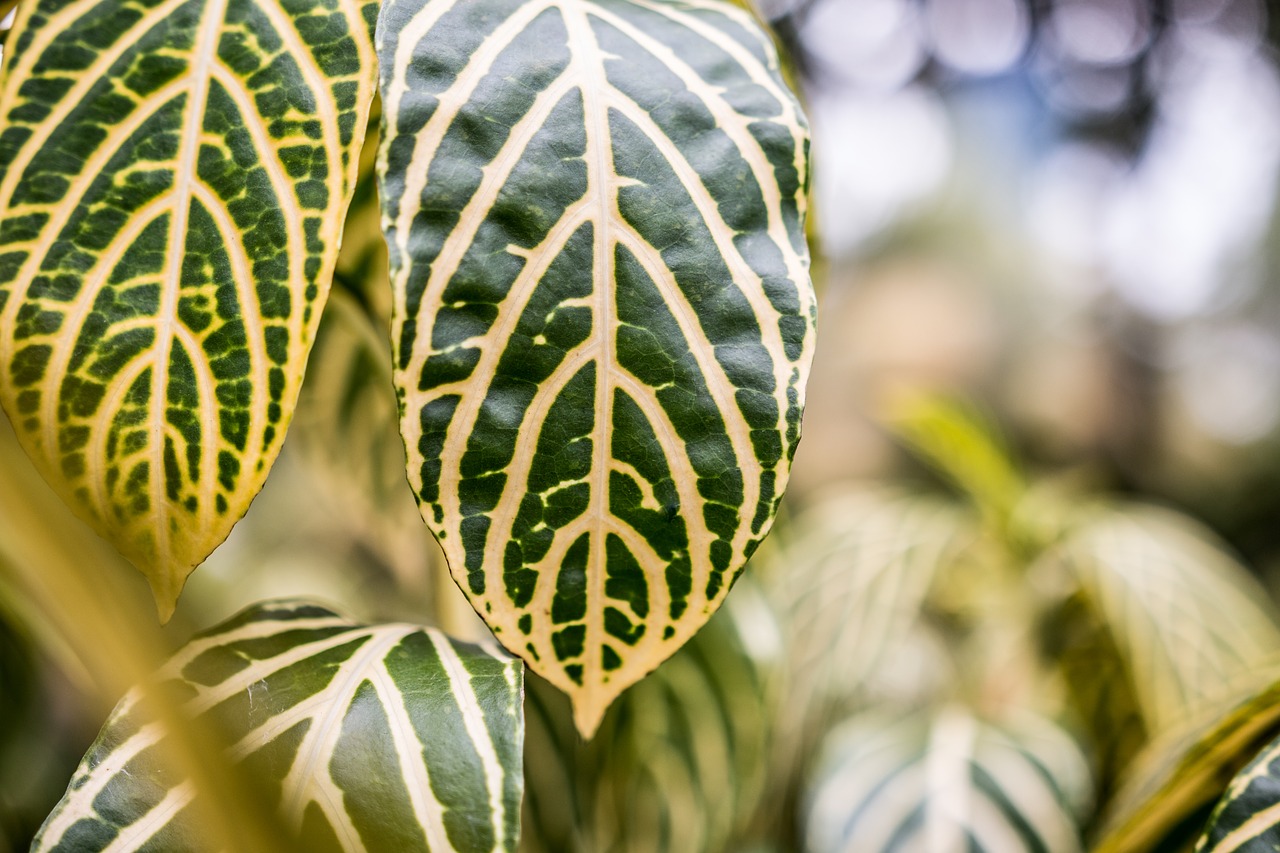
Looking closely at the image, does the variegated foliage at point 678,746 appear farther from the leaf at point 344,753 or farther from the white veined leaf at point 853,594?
the leaf at point 344,753

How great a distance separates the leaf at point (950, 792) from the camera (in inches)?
23.8

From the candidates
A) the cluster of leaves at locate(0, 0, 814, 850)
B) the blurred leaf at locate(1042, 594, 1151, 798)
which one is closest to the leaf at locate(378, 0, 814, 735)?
the cluster of leaves at locate(0, 0, 814, 850)

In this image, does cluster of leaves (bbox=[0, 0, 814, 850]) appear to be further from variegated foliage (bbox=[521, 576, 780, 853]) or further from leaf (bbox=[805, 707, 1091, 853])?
leaf (bbox=[805, 707, 1091, 853])

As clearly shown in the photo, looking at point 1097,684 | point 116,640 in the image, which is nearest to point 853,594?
point 1097,684

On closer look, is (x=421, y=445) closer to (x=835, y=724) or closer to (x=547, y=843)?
(x=547, y=843)

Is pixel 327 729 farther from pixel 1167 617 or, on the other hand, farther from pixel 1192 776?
pixel 1167 617

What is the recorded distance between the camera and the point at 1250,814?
37 cm

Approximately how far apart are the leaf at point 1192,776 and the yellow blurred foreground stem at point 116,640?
48 cm

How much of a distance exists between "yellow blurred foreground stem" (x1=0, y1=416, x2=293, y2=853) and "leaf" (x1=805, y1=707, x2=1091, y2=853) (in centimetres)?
53

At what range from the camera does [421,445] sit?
11.7 inches

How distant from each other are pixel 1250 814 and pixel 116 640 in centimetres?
46

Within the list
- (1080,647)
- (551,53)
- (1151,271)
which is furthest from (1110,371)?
(551,53)

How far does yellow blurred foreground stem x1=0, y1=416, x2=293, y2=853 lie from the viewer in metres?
0.18

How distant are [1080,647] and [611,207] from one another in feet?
2.86
